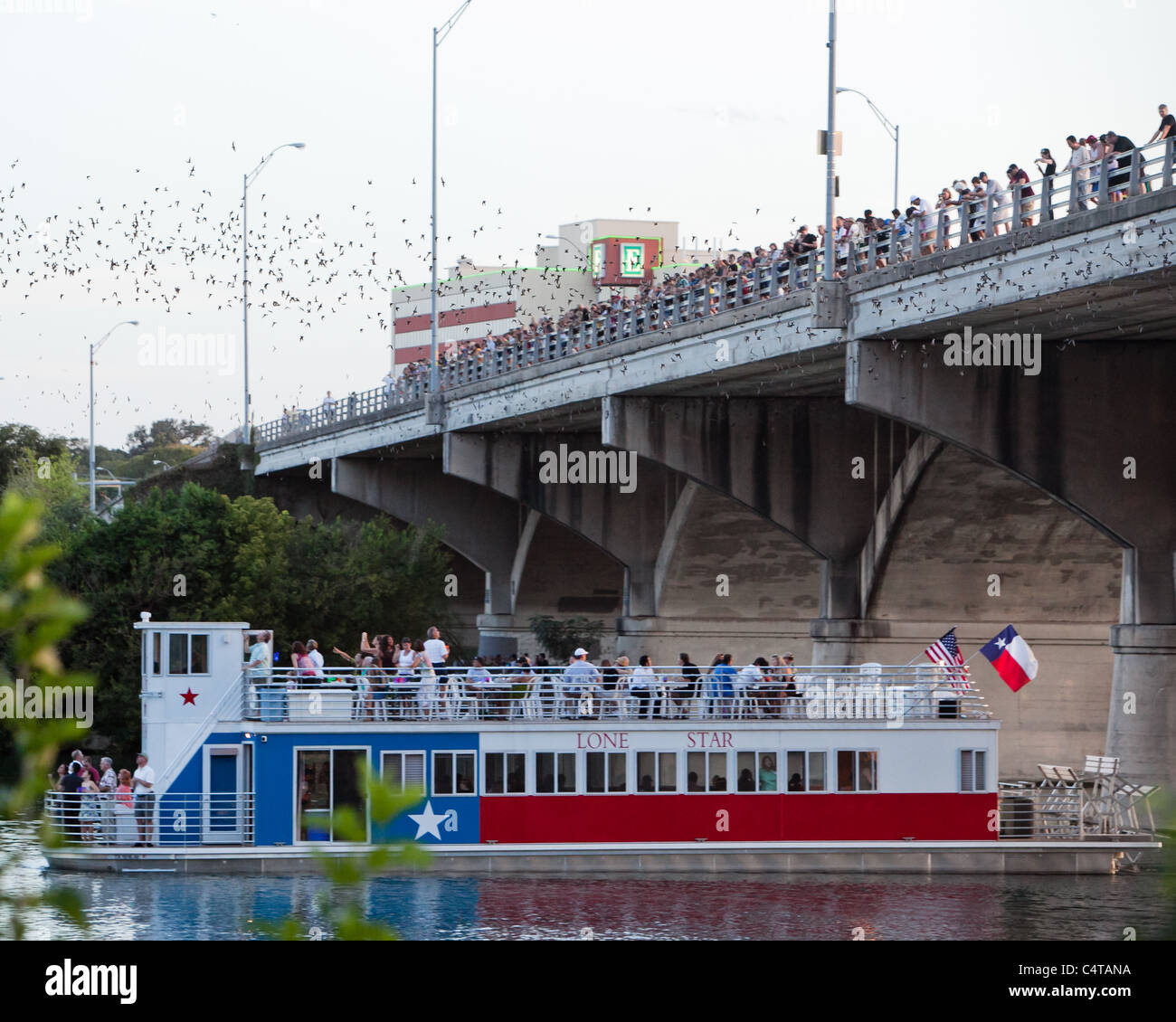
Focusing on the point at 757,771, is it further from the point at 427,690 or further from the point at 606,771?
the point at 427,690

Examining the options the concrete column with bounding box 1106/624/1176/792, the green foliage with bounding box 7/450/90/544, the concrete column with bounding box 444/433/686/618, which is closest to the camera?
the concrete column with bounding box 1106/624/1176/792

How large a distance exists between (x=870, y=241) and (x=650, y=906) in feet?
48.9

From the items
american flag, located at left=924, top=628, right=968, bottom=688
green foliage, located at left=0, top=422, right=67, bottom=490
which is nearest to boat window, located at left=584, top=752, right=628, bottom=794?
american flag, located at left=924, top=628, right=968, bottom=688

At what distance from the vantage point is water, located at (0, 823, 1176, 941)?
24.1 m

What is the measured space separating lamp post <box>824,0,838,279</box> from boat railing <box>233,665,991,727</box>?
9713 millimetres

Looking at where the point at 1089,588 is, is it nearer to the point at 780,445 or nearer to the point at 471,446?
the point at 780,445

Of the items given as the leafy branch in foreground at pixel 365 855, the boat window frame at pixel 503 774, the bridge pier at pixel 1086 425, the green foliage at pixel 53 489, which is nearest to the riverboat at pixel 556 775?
the boat window frame at pixel 503 774

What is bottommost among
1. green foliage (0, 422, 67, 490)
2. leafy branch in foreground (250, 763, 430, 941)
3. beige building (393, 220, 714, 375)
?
leafy branch in foreground (250, 763, 430, 941)

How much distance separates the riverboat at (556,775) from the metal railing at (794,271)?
301 inches

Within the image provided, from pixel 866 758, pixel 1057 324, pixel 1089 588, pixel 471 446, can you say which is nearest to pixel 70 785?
pixel 866 758

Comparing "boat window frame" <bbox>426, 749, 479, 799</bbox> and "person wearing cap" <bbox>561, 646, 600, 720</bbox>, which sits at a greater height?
"person wearing cap" <bbox>561, 646, 600, 720</bbox>

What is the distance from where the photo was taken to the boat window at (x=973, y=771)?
28969 millimetres

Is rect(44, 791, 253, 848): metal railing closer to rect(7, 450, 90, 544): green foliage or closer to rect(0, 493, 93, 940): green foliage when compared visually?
rect(7, 450, 90, 544): green foliage

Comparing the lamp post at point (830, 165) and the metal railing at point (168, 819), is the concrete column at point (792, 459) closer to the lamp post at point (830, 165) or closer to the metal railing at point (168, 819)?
the lamp post at point (830, 165)
